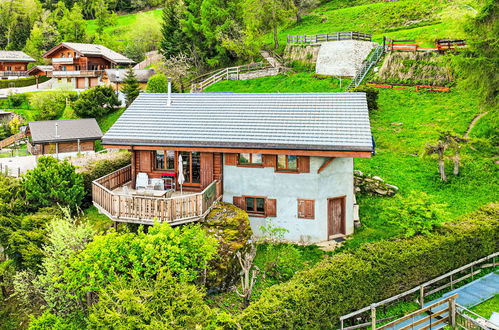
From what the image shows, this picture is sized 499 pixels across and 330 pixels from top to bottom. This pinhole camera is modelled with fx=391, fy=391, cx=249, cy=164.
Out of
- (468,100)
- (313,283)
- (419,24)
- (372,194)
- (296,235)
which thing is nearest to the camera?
(313,283)

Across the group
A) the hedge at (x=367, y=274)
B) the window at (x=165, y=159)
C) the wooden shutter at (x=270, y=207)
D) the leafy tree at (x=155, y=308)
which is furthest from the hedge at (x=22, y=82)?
the hedge at (x=367, y=274)

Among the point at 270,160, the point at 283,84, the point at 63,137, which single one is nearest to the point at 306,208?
the point at 270,160

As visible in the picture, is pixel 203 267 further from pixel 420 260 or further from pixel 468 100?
pixel 468 100

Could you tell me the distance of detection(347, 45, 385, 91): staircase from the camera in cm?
3469

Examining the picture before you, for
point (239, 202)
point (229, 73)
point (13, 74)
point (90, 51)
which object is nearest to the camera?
point (239, 202)

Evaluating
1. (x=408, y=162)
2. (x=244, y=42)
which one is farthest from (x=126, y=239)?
(x=244, y=42)

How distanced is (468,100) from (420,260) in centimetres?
1949

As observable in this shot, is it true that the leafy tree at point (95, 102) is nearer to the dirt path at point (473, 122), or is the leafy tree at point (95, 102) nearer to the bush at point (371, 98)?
the bush at point (371, 98)

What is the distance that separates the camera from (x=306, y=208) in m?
17.0

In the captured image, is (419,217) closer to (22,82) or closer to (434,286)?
(434,286)

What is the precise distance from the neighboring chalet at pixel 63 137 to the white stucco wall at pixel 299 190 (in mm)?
25572

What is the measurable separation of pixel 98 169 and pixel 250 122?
918 cm

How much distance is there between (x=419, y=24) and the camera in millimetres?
46625

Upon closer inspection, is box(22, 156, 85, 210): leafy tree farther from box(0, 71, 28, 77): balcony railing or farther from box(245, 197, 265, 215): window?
box(0, 71, 28, 77): balcony railing
